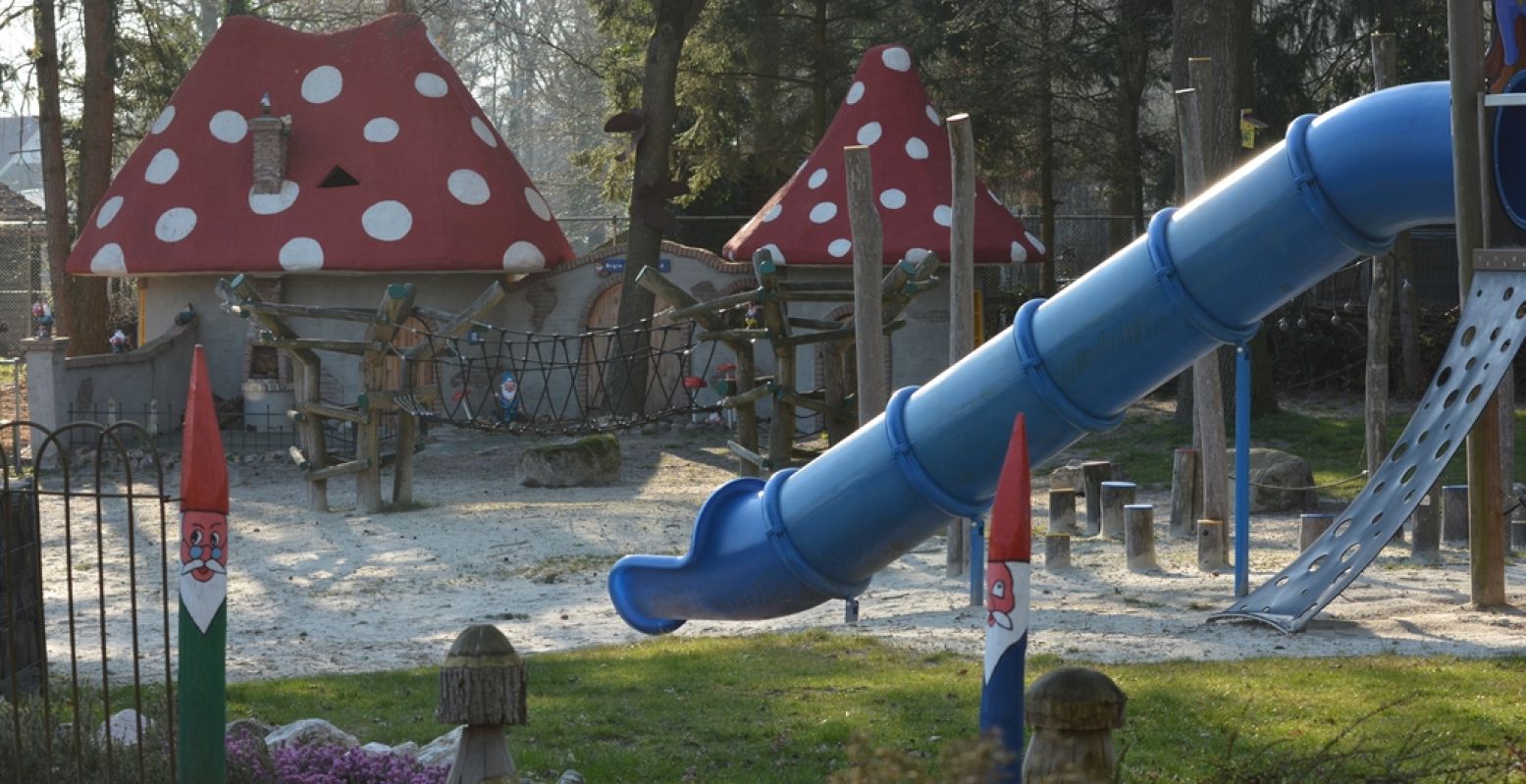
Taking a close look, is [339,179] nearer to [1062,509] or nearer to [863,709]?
[1062,509]

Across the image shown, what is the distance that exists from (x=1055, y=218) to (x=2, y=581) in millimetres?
21163

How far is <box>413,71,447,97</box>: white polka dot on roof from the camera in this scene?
2234cm

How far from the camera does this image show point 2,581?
714cm

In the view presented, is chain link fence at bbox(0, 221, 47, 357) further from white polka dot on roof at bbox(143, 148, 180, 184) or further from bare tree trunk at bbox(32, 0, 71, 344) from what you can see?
white polka dot on roof at bbox(143, 148, 180, 184)

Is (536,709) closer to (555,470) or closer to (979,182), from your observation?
(555,470)

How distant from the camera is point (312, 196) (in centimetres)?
2130

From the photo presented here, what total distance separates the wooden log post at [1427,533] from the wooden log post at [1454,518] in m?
0.65

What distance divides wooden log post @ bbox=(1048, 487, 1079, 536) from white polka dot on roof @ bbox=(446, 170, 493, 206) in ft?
34.2

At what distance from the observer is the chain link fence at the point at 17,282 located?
3222cm

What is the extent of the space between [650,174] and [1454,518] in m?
12.6

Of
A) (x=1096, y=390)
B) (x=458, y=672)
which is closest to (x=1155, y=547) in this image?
(x=1096, y=390)

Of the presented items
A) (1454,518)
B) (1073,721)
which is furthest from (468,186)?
(1073,721)

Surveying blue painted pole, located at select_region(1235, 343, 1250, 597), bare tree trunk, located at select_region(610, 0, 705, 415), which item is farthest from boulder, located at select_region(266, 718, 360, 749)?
bare tree trunk, located at select_region(610, 0, 705, 415)

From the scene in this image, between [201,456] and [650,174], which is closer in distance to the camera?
[201,456]
